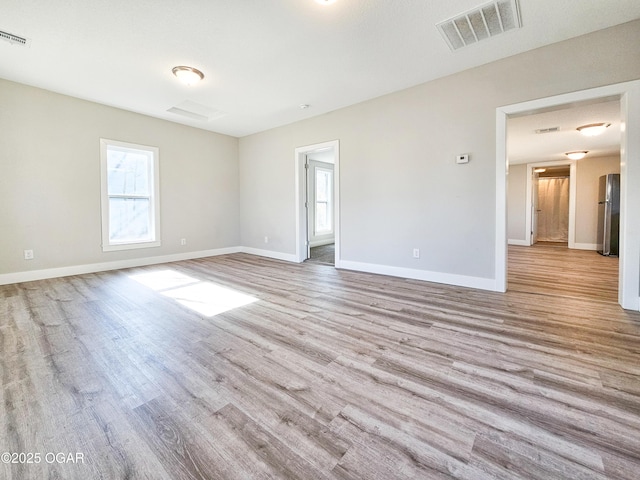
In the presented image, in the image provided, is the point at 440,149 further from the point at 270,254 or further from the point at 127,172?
the point at 127,172

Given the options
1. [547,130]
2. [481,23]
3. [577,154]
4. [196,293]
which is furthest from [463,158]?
[577,154]

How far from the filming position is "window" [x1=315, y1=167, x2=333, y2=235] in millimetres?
7793

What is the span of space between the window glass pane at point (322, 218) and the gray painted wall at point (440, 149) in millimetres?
2956

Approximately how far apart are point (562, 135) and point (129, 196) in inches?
320

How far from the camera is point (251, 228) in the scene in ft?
20.4

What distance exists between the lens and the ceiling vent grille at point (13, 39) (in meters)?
2.58

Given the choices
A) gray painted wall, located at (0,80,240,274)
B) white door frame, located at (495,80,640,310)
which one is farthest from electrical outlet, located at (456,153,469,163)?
gray painted wall, located at (0,80,240,274)

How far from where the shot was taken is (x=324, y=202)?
8008 millimetres

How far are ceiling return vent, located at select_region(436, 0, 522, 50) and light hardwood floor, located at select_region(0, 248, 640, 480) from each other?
265 centimetres

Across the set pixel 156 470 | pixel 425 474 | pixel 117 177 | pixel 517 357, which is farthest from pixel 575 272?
pixel 117 177

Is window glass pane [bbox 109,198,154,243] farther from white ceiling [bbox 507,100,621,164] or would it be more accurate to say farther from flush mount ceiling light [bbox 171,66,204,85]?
white ceiling [bbox 507,100,621,164]

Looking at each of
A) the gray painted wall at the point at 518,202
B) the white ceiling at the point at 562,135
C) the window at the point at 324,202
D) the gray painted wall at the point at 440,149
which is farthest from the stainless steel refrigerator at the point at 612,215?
the window at the point at 324,202

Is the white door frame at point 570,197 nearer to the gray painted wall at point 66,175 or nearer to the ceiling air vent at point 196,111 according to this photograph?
the ceiling air vent at point 196,111

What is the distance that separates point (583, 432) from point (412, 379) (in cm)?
73
